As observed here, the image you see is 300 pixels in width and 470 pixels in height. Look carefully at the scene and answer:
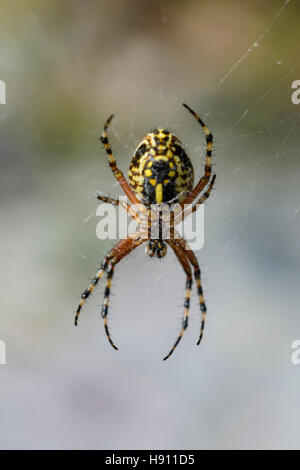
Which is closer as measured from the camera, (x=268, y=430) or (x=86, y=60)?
(x=268, y=430)

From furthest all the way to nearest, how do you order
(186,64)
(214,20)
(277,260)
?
(186,64)
(214,20)
(277,260)

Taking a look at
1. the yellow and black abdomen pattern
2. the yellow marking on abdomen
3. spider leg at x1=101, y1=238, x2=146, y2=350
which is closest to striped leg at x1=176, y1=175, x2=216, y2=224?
the yellow and black abdomen pattern

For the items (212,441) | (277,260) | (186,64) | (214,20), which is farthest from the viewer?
(186,64)

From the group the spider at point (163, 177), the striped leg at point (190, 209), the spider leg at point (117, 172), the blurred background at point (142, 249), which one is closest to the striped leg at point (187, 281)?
the spider at point (163, 177)

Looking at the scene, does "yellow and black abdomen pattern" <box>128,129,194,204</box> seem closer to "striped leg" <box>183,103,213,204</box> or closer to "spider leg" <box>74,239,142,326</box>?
"striped leg" <box>183,103,213,204</box>

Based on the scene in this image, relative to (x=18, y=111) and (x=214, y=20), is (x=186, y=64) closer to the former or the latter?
(x=214, y=20)

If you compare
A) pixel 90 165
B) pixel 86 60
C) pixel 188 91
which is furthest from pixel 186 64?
pixel 90 165

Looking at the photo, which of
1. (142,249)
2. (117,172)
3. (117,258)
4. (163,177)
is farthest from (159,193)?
(142,249)
